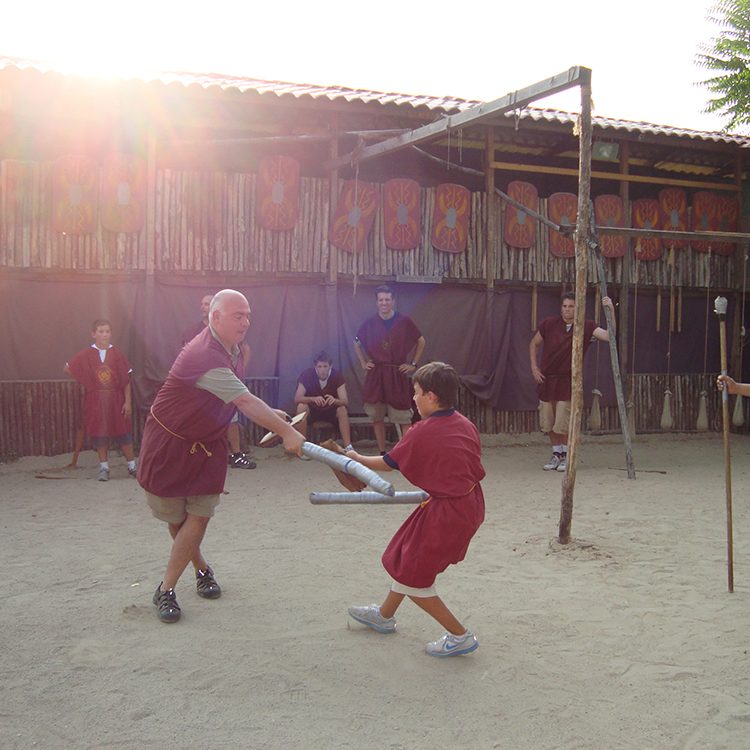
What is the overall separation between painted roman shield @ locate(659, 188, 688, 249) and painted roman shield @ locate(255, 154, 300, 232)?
5.26m

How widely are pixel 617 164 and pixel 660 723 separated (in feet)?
31.0

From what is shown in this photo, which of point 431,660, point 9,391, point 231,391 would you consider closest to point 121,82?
point 9,391

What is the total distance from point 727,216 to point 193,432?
32.9 ft

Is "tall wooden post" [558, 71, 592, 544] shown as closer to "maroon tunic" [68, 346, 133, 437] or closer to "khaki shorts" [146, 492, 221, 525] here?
"khaki shorts" [146, 492, 221, 525]

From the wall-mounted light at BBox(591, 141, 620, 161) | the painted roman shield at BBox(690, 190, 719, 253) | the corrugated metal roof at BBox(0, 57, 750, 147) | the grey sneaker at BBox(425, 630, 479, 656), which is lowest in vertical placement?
the grey sneaker at BBox(425, 630, 479, 656)

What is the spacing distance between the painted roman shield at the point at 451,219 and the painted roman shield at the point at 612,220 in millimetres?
1995

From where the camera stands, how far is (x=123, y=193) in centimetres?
862

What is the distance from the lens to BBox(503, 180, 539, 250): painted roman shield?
34.3 ft

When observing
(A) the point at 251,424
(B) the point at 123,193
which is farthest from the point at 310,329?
(B) the point at 123,193

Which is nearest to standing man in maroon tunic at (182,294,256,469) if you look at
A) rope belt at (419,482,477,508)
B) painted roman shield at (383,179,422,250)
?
painted roman shield at (383,179,422,250)

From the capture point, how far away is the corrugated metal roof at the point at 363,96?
8.14 metres

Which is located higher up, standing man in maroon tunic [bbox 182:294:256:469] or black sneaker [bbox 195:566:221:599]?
standing man in maroon tunic [bbox 182:294:256:469]

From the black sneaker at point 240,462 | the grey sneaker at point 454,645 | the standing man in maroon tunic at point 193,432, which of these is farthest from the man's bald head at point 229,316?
the black sneaker at point 240,462

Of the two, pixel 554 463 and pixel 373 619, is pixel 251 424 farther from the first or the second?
pixel 373 619
